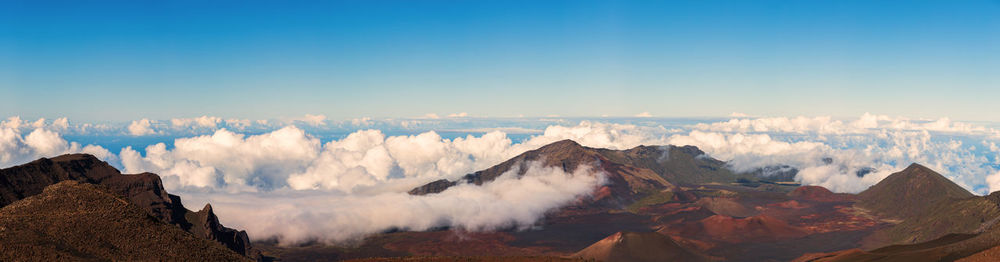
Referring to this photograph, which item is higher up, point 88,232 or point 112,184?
point 88,232

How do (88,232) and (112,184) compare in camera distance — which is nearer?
(88,232)

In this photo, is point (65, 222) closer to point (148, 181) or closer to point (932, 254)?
point (148, 181)

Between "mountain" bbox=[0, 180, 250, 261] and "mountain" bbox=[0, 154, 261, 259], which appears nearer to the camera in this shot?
"mountain" bbox=[0, 180, 250, 261]

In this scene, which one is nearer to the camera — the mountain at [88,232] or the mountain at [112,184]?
the mountain at [88,232]
